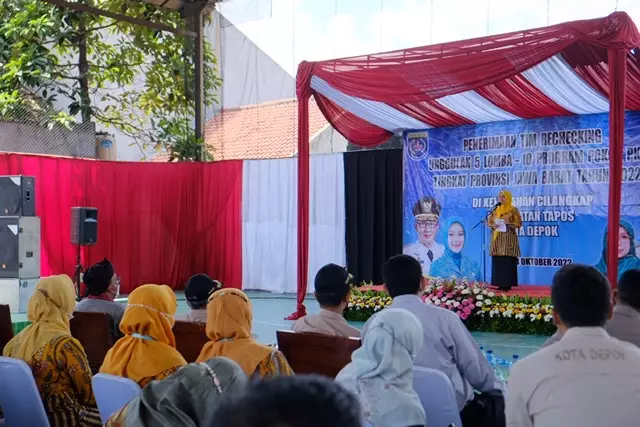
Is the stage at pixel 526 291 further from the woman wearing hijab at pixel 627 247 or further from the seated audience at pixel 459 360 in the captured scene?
the seated audience at pixel 459 360

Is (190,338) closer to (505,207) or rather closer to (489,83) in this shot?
(489,83)

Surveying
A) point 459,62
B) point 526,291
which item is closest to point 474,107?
point 526,291

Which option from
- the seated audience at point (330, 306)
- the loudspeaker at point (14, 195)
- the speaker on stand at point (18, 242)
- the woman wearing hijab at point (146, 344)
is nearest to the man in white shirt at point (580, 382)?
the woman wearing hijab at point (146, 344)

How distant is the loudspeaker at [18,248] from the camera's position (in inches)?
312

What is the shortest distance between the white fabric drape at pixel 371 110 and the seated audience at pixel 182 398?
18.3ft

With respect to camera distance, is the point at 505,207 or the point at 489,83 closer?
the point at 489,83

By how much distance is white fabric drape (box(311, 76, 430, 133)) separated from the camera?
6992 millimetres

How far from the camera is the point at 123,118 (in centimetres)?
1194

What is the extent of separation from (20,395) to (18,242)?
5.78m

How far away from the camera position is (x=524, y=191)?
8.42m

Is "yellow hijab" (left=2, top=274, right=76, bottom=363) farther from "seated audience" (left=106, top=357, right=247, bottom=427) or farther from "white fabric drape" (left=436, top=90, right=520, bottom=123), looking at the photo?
"white fabric drape" (left=436, top=90, right=520, bottom=123)

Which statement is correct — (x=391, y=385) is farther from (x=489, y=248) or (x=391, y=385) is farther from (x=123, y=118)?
(x=123, y=118)

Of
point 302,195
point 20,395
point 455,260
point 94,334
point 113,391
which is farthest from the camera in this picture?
point 455,260

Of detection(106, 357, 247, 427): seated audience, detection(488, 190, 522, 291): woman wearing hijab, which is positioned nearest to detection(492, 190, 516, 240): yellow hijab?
detection(488, 190, 522, 291): woman wearing hijab
